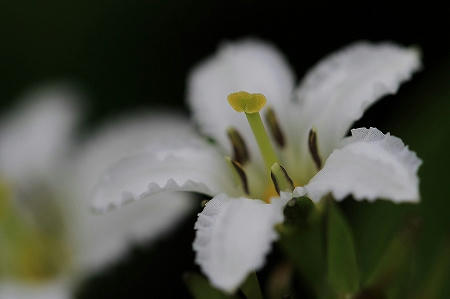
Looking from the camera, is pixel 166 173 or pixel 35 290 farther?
pixel 35 290

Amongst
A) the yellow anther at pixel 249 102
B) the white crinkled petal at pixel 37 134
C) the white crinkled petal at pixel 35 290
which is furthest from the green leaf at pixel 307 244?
the white crinkled petal at pixel 37 134

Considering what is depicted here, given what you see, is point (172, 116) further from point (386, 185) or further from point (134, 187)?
point (386, 185)

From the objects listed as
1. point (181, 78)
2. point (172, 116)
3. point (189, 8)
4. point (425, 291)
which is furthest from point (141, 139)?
point (425, 291)

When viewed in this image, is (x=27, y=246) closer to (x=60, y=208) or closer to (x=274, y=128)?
(x=60, y=208)

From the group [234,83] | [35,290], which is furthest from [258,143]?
[35,290]

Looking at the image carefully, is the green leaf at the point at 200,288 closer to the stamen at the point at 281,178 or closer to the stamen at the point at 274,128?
the stamen at the point at 281,178
